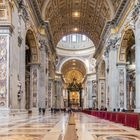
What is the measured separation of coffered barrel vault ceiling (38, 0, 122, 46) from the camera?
2813cm

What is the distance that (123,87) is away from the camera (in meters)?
25.2

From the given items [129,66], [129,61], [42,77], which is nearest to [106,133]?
[129,66]

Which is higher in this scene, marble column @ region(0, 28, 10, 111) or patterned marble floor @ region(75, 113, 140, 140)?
marble column @ region(0, 28, 10, 111)

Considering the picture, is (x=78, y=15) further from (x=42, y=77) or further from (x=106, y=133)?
(x=106, y=133)

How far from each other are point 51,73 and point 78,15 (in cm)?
818

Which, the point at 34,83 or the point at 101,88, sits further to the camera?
the point at 101,88

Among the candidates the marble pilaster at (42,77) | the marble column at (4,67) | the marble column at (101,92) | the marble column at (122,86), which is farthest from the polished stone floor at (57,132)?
the marble column at (101,92)

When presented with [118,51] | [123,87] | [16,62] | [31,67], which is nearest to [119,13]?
[118,51]

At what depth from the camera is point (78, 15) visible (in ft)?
117

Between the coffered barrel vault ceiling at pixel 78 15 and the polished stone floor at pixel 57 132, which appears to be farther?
the coffered barrel vault ceiling at pixel 78 15

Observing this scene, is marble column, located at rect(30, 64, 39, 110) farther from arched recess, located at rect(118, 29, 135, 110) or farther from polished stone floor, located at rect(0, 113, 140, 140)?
polished stone floor, located at rect(0, 113, 140, 140)

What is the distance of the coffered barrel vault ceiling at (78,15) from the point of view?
2813cm

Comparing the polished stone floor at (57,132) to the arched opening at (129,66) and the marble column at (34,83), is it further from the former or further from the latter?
the arched opening at (129,66)

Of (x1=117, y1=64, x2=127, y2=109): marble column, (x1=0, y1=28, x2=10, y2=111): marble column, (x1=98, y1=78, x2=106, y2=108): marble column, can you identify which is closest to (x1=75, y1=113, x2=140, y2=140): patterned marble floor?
(x1=0, y1=28, x2=10, y2=111): marble column
